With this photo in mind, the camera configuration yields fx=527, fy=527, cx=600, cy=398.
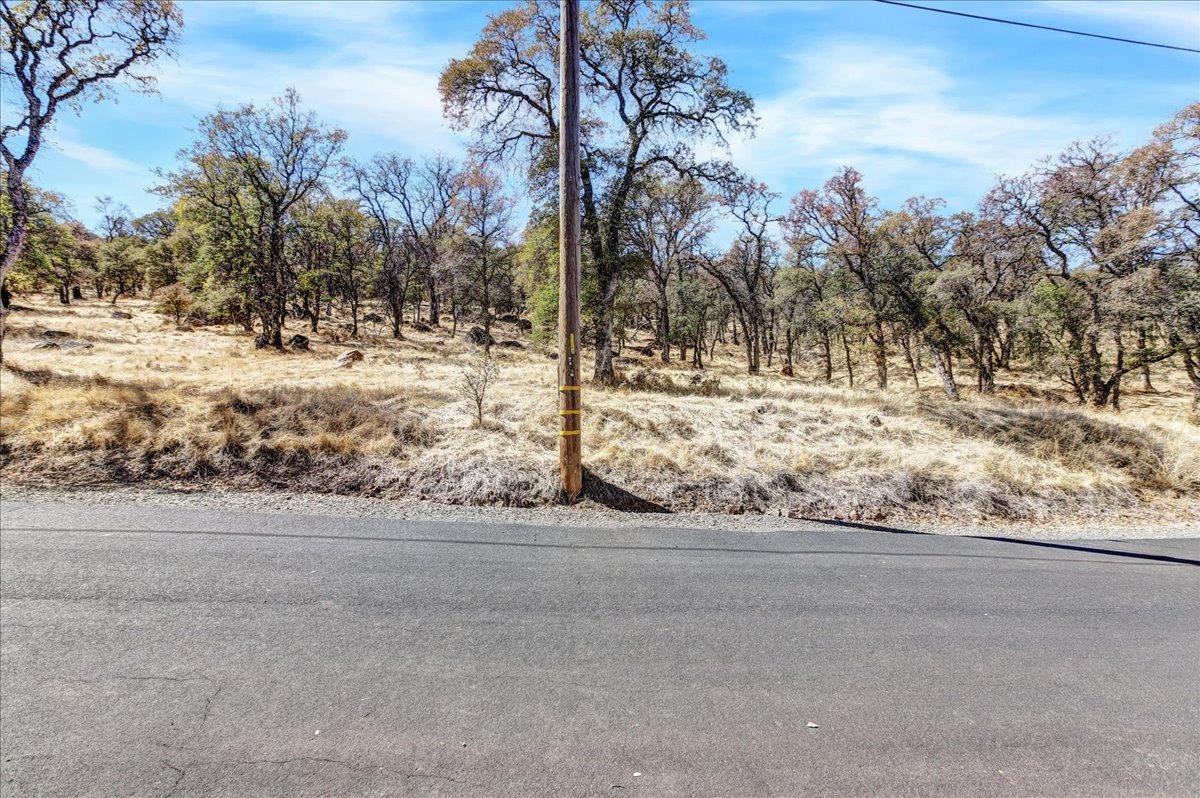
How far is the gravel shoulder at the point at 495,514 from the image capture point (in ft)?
21.0

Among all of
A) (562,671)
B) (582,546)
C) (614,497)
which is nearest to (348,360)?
(614,497)

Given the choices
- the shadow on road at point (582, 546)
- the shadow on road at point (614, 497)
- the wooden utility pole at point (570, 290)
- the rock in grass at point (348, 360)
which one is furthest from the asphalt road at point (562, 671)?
the rock in grass at point (348, 360)

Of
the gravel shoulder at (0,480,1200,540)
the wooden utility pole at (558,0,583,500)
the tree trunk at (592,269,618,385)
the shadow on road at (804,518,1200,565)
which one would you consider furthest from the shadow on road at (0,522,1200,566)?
the tree trunk at (592,269,618,385)

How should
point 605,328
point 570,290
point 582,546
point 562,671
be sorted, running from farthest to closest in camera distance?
point 605,328 → point 570,290 → point 582,546 → point 562,671

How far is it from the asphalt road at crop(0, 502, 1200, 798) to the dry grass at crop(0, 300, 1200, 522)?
7.33ft

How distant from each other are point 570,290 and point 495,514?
10.8ft

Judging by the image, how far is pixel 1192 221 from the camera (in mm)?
16359

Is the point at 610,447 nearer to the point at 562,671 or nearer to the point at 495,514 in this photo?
the point at 495,514

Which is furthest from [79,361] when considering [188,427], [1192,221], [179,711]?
[1192,221]

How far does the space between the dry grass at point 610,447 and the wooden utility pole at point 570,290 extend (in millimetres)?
563

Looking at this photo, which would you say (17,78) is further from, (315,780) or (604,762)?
(604,762)

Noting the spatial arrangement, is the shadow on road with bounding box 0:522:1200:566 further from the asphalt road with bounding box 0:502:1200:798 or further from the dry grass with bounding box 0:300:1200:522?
the dry grass with bounding box 0:300:1200:522

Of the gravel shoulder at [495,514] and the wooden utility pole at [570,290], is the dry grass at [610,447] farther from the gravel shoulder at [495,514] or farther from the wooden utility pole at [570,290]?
the wooden utility pole at [570,290]

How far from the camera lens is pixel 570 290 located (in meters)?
7.62
